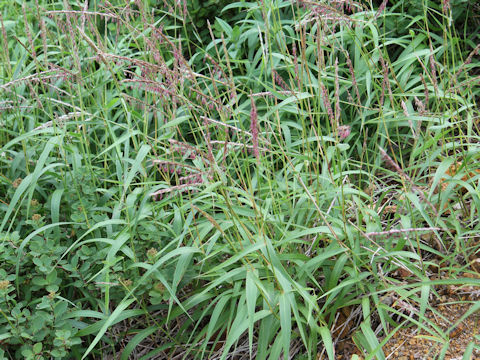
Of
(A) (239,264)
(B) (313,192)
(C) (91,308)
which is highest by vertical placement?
(B) (313,192)

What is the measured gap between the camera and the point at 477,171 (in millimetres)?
2340

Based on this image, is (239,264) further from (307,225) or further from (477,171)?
(477,171)

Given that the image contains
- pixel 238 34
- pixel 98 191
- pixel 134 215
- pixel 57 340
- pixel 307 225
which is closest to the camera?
pixel 57 340

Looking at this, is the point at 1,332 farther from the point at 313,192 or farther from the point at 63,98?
the point at 63,98

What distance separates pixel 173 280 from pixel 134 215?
1.31ft

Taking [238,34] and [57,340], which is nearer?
[57,340]

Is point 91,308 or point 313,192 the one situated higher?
point 313,192

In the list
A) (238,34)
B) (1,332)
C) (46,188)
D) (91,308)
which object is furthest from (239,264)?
(238,34)

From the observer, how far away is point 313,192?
6.93ft

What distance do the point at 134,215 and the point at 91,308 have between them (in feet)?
1.35

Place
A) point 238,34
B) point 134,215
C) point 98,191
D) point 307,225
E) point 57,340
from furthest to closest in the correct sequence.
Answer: point 238,34 → point 98,191 → point 134,215 → point 307,225 → point 57,340

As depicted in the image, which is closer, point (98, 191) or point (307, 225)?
point (307, 225)

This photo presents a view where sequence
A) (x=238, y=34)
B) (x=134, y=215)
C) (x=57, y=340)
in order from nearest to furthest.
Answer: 1. (x=57, y=340)
2. (x=134, y=215)
3. (x=238, y=34)

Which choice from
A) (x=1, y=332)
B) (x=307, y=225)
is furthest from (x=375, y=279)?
(x=1, y=332)
